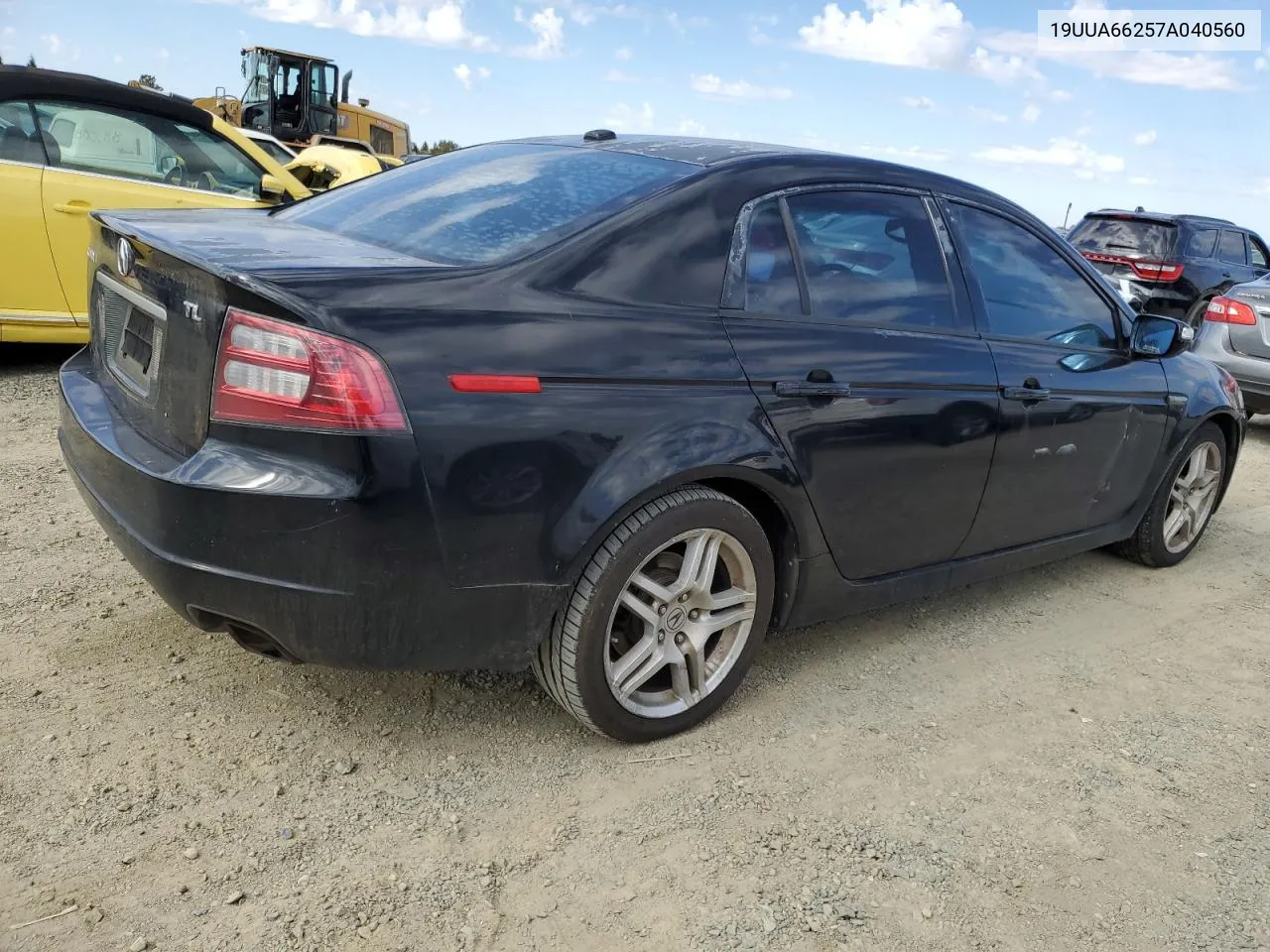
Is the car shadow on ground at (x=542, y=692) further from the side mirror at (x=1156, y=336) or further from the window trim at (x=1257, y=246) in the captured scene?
the window trim at (x=1257, y=246)

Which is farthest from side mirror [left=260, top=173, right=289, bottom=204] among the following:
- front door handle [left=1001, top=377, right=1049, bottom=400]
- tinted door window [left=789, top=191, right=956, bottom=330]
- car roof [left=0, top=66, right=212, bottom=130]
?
front door handle [left=1001, top=377, right=1049, bottom=400]

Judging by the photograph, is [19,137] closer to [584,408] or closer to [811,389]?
[584,408]

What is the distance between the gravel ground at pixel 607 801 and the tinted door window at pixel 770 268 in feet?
3.93

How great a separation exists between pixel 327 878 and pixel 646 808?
78 centimetres

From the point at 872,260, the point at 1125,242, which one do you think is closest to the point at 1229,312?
the point at 1125,242

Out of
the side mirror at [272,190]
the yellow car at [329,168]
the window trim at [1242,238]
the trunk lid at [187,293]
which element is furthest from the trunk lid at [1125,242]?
the trunk lid at [187,293]

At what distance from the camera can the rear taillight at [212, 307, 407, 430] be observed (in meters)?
2.19

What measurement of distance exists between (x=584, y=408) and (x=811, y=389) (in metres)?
0.75

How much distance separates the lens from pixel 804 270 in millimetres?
2994

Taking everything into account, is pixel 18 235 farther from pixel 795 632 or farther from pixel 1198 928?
pixel 1198 928

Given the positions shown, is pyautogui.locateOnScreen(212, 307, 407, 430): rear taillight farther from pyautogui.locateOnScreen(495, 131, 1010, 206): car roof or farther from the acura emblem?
pyautogui.locateOnScreen(495, 131, 1010, 206): car roof

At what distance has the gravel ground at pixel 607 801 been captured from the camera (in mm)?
2207

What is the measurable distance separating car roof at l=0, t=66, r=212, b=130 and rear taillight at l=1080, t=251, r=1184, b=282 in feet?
34.2

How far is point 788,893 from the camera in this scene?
234 centimetres
